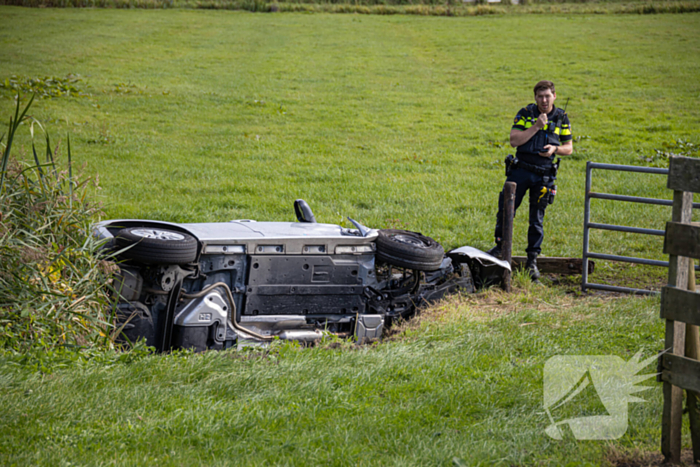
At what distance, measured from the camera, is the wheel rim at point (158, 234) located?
5.67 metres

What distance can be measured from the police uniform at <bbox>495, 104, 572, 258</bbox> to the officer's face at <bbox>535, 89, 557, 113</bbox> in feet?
0.50

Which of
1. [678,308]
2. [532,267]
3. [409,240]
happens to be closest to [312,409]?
[678,308]

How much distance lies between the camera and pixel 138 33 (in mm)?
33188

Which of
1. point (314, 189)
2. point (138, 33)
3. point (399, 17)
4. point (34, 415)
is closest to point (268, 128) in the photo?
point (314, 189)

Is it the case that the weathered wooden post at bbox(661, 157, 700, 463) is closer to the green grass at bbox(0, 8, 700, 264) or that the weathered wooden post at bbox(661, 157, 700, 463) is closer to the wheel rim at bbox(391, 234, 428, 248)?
the wheel rim at bbox(391, 234, 428, 248)

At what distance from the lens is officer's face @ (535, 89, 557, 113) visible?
8.01 m

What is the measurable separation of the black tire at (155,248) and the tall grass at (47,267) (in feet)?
0.84

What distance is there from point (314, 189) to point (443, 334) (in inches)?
274

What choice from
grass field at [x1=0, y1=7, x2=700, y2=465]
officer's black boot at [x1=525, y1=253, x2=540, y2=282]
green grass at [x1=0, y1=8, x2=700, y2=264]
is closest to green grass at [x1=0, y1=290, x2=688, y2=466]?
grass field at [x1=0, y1=7, x2=700, y2=465]

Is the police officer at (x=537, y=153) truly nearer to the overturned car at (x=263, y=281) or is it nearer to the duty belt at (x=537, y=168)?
the duty belt at (x=537, y=168)

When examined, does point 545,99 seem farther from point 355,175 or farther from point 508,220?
point 355,175

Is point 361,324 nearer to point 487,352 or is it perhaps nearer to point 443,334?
point 443,334

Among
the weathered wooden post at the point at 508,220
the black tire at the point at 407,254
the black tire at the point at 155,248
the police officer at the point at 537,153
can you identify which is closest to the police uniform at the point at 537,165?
the police officer at the point at 537,153

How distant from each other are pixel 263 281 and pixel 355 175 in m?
7.72
